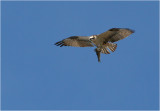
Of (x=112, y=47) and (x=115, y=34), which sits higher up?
(x=115, y=34)

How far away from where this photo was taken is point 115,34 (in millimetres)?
22922

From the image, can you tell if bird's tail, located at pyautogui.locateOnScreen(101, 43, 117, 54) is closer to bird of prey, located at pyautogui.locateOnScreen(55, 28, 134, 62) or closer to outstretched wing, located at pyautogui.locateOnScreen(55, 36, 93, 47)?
bird of prey, located at pyautogui.locateOnScreen(55, 28, 134, 62)

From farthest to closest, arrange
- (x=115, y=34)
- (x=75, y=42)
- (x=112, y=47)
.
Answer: (x=75, y=42), (x=112, y=47), (x=115, y=34)

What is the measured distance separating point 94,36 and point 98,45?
1.61 feet

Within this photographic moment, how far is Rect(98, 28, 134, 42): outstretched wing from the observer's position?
22.6 metres

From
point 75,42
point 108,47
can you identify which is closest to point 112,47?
point 108,47

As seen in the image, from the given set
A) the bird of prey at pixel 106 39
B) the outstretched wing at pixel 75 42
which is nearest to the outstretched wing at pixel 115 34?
the bird of prey at pixel 106 39

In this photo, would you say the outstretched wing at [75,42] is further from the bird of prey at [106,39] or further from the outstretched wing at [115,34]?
the outstretched wing at [115,34]

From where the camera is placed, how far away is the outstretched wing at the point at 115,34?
2264 centimetres

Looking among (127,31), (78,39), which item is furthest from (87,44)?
(127,31)

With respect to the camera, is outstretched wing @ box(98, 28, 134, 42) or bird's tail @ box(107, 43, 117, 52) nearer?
outstretched wing @ box(98, 28, 134, 42)

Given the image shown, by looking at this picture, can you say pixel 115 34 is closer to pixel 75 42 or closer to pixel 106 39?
pixel 106 39

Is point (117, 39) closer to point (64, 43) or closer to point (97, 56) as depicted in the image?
point (97, 56)

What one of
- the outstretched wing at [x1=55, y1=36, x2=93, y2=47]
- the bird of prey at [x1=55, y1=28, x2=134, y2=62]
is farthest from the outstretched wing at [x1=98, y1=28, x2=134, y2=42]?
the outstretched wing at [x1=55, y1=36, x2=93, y2=47]
